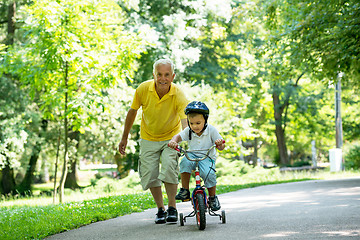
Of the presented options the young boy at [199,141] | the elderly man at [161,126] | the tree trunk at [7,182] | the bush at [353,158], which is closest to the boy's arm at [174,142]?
the young boy at [199,141]

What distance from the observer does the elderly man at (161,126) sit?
232 inches

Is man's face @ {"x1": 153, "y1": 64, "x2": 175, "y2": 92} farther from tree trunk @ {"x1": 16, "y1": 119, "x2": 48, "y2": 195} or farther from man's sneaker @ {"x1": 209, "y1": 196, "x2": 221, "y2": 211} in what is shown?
tree trunk @ {"x1": 16, "y1": 119, "x2": 48, "y2": 195}

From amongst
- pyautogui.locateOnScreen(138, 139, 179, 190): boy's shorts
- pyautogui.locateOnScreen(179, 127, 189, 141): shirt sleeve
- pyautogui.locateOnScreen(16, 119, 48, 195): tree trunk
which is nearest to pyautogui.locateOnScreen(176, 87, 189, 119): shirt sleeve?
pyautogui.locateOnScreen(179, 127, 189, 141): shirt sleeve

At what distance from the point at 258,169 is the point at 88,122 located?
40.0 ft

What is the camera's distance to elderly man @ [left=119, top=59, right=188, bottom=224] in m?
5.90

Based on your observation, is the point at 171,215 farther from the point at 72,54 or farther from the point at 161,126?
the point at 72,54

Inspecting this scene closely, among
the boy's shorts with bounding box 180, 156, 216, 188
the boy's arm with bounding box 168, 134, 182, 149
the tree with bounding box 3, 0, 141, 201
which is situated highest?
the tree with bounding box 3, 0, 141, 201

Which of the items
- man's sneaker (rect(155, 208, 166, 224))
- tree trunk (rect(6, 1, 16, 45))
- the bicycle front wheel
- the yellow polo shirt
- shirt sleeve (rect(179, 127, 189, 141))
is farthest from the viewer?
tree trunk (rect(6, 1, 16, 45))

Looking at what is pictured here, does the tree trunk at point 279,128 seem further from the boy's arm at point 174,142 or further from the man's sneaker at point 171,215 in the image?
the boy's arm at point 174,142

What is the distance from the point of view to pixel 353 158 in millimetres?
24391

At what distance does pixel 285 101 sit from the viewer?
35469 millimetres

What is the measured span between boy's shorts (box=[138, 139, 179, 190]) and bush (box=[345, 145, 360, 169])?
2029cm

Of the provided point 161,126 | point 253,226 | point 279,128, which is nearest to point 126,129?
point 161,126

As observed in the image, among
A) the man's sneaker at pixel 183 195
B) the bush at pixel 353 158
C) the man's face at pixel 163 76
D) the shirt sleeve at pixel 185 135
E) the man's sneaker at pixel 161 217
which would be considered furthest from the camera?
the bush at pixel 353 158
